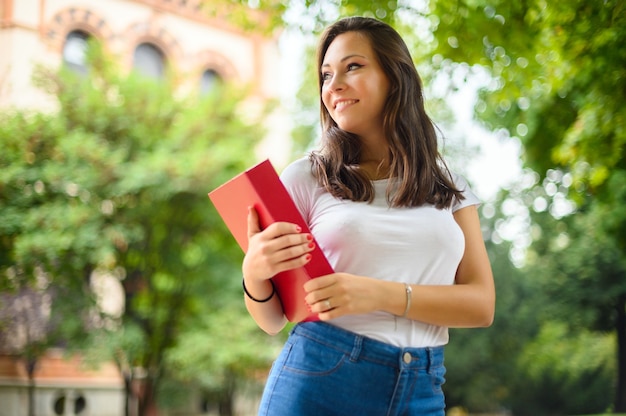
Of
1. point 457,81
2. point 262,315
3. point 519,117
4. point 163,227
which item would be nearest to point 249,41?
point 163,227

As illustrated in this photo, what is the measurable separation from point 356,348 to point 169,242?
7.60 m

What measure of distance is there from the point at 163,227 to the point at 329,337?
7.54 m

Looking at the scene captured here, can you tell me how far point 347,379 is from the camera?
1.08 metres

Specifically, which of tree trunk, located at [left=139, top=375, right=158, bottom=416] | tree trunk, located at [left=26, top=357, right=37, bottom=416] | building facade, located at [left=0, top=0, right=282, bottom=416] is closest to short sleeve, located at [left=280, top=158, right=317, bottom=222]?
building facade, located at [left=0, top=0, right=282, bottom=416]

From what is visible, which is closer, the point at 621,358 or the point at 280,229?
the point at 280,229

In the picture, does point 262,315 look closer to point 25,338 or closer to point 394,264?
point 394,264

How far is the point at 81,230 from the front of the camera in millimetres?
7398

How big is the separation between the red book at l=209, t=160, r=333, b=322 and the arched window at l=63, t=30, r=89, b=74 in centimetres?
831

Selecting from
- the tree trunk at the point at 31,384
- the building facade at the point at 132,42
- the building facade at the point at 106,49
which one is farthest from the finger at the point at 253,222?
the tree trunk at the point at 31,384

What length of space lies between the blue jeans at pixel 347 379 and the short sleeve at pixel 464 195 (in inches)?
10.4

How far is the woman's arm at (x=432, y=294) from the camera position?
3.34ft

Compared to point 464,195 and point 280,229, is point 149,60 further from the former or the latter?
point 280,229

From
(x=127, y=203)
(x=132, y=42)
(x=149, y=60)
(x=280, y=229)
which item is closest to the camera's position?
(x=280, y=229)

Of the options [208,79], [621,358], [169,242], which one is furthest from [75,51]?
[621,358]
